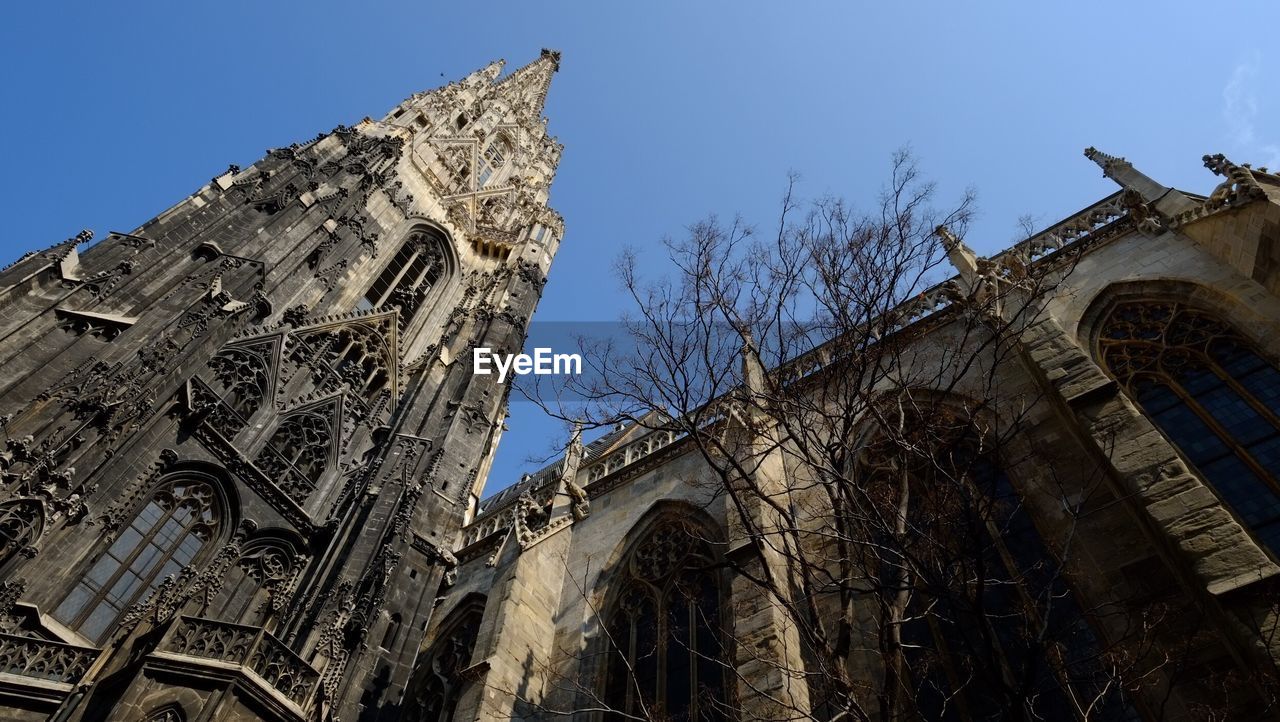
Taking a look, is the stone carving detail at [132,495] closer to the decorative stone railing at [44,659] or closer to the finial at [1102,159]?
the decorative stone railing at [44,659]

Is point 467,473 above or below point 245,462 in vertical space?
above

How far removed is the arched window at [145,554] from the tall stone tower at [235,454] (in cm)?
3

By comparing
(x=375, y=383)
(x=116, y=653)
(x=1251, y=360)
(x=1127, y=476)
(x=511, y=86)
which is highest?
(x=511, y=86)

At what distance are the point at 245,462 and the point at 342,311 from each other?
5420 mm

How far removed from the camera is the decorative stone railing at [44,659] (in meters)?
8.70

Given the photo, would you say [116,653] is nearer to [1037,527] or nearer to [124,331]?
[124,331]

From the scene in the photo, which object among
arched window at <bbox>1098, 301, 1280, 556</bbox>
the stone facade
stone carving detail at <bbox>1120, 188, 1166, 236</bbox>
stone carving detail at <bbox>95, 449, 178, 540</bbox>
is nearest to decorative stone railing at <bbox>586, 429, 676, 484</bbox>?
the stone facade

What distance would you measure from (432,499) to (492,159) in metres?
20.6

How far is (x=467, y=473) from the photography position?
1527 centimetres

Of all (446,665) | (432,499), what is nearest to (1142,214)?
(432,499)

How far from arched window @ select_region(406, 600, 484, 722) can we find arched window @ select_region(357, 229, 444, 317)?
29.8ft

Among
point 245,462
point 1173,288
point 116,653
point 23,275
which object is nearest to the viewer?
point 116,653

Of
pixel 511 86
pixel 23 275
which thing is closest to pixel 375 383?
pixel 23 275

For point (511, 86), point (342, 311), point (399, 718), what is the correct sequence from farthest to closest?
point (511, 86) < point (342, 311) < point (399, 718)
